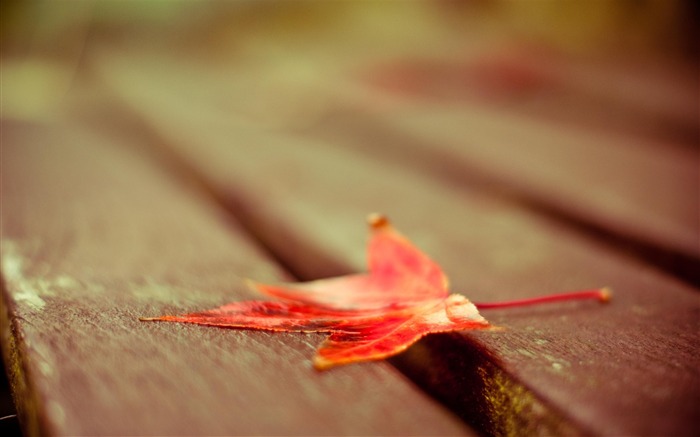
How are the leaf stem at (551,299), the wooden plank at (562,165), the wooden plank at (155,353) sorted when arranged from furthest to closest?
the wooden plank at (562,165)
the leaf stem at (551,299)
the wooden plank at (155,353)

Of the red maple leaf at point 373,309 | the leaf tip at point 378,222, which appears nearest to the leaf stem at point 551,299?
the red maple leaf at point 373,309

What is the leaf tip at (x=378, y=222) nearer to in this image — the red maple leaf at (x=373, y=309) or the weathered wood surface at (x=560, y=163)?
the red maple leaf at (x=373, y=309)

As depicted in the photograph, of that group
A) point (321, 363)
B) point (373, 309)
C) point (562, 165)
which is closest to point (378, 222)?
point (373, 309)

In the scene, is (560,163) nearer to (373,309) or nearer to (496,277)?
(496,277)

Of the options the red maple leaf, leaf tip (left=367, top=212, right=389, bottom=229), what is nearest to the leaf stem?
the red maple leaf

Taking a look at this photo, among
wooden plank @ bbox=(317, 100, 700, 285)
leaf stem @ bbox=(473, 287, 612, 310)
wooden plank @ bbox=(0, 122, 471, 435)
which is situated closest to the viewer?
wooden plank @ bbox=(0, 122, 471, 435)

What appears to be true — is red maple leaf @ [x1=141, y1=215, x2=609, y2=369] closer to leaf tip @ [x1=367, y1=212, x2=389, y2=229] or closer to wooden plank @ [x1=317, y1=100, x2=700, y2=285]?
leaf tip @ [x1=367, y1=212, x2=389, y2=229]
